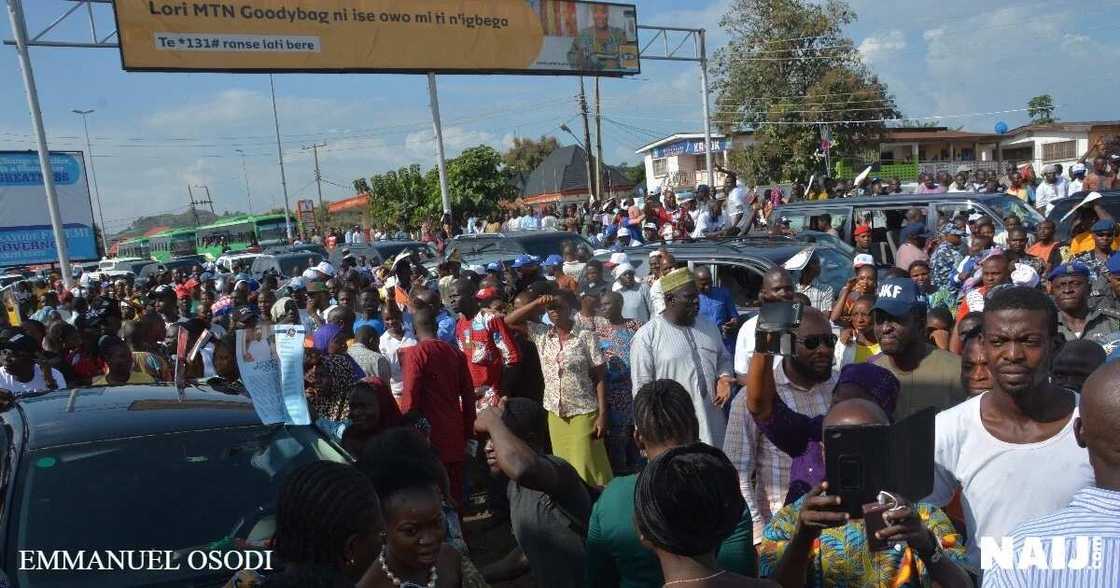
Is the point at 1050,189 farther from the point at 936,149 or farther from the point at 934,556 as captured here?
the point at 936,149

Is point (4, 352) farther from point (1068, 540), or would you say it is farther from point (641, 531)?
point (1068, 540)

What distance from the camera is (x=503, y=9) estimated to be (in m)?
21.5

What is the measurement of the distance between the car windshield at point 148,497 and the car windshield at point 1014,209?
9.51 m

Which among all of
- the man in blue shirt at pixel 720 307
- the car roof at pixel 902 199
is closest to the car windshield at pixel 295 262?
the car roof at pixel 902 199

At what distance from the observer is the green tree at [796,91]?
111 feet

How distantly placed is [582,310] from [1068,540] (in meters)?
4.95

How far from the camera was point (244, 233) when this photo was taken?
43938mm

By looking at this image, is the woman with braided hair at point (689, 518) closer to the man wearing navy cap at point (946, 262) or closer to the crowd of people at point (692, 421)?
the crowd of people at point (692, 421)

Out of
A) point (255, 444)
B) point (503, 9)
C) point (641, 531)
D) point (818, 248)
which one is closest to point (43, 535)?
point (255, 444)

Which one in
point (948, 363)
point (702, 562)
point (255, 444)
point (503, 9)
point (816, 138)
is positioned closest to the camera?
point (702, 562)

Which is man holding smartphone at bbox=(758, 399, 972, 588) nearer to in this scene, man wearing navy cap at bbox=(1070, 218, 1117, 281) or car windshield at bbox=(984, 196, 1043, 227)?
man wearing navy cap at bbox=(1070, 218, 1117, 281)

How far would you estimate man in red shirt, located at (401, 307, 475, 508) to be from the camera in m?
5.07

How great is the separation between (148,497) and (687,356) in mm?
2985

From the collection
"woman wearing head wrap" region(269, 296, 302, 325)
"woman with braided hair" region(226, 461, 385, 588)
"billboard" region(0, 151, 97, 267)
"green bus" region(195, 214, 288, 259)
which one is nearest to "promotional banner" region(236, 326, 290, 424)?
"woman with braided hair" region(226, 461, 385, 588)
